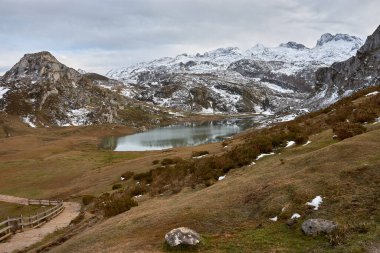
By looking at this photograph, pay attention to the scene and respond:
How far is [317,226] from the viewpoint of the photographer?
14516 millimetres

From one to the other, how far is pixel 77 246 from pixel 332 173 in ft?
42.7

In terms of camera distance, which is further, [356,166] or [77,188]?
[77,188]

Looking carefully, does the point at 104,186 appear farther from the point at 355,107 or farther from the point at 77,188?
the point at 355,107

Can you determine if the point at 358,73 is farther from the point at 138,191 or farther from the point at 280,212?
the point at 280,212

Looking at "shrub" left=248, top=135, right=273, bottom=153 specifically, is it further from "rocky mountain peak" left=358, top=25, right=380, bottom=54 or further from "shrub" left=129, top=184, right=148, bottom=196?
"rocky mountain peak" left=358, top=25, right=380, bottom=54

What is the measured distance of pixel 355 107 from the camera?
36.5 meters

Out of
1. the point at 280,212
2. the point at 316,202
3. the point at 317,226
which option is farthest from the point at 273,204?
the point at 317,226

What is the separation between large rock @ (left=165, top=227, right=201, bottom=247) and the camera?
15148 mm

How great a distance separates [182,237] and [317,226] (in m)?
5.12

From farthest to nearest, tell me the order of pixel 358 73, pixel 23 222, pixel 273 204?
1. pixel 358 73
2. pixel 23 222
3. pixel 273 204

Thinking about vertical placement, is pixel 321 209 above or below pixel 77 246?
above

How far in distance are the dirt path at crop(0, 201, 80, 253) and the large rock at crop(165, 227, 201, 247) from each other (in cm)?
1849

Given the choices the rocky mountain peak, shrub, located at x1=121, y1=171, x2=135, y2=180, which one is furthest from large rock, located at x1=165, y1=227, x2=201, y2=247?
the rocky mountain peak

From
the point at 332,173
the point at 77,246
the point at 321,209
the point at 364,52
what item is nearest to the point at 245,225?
the point at 321,209
